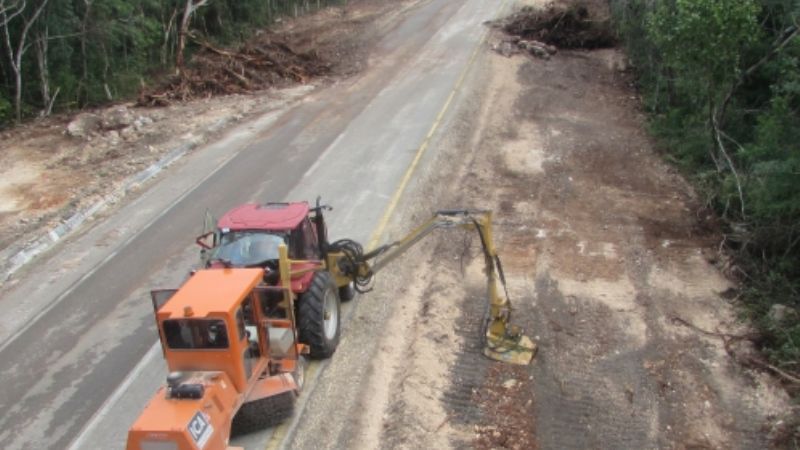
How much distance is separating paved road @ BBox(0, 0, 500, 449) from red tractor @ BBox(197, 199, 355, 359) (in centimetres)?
195

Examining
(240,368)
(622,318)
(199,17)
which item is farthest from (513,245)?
(199,17)

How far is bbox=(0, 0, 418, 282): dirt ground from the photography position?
1866 centimetres

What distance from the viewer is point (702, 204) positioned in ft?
57.5

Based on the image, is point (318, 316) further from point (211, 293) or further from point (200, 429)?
point (200, 429)

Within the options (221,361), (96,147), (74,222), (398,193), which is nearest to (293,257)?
(221,361)

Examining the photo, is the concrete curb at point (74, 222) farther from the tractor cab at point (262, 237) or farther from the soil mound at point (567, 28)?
the soil mound at point (567, 28)

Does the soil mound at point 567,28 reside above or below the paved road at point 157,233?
above

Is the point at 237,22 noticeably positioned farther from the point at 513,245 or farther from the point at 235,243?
the point at 235,243

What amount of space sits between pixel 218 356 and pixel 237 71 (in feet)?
79.4

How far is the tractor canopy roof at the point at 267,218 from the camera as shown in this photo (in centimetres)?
1062

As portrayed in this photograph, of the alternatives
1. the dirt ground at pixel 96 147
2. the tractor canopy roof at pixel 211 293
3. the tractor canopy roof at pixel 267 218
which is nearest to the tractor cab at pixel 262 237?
the tractor canopy roof at pixel 267 218

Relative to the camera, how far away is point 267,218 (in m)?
10.9

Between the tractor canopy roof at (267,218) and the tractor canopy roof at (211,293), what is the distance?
1.56 meters

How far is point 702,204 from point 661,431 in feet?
29.3
